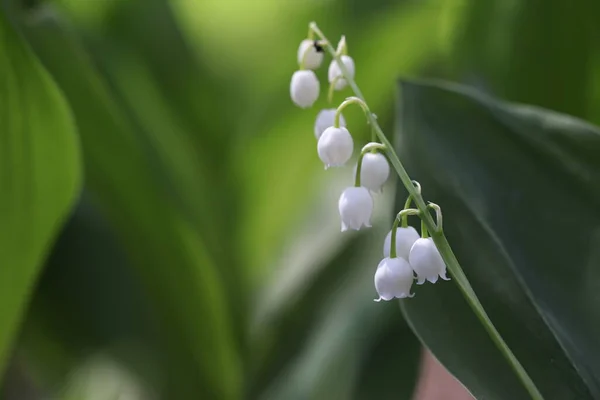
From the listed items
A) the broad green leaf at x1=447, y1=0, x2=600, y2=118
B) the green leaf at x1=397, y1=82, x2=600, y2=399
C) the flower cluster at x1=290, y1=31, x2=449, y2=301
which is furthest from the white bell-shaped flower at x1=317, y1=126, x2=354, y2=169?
the broad green leaf at x1=447, y1=0, x2=600, y2=118

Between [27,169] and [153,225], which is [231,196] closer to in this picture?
[153,225]

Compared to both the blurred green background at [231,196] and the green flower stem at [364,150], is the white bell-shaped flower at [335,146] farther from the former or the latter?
the blurred green background at [231,196]

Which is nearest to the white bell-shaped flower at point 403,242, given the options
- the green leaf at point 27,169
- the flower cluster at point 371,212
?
the flower cluster at point 371,212

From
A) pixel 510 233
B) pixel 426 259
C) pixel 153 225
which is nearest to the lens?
pixel 426 259

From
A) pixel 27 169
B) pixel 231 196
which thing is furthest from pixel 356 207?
pixel 231 196

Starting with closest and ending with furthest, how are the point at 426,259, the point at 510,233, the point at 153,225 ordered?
the point at 426,259, the point at 510,233, the point at 153,225

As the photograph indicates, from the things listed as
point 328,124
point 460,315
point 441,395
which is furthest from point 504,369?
point 441,395
